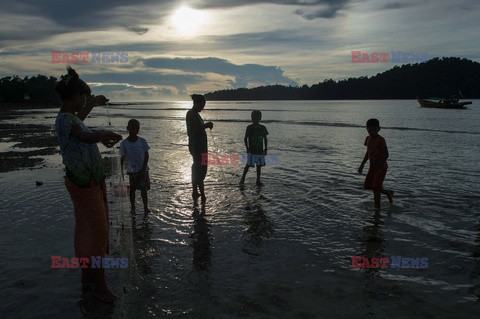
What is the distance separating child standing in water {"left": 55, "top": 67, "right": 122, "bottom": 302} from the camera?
3.56m

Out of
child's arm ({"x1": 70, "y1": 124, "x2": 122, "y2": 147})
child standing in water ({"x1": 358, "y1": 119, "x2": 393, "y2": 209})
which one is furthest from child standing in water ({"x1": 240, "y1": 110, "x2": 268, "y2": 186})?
child's arm ({"x1": 70, "y1": 124, "x2": 122, "y2": 147})

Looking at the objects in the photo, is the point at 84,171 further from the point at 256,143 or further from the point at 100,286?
the point at 256,143

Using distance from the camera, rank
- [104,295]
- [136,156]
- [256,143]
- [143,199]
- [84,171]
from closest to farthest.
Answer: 1. [84,171]
2. [104,295]
3. [136,156]
4. [143,199]
5. [256,143]

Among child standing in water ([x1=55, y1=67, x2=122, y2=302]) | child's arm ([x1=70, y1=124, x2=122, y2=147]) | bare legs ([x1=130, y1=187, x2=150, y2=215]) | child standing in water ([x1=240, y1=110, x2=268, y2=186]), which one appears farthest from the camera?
child standing in water ([x1=240, y1=110, x2=268, y2=186])

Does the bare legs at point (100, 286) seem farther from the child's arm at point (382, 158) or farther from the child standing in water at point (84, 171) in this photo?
the child's arm at point (382, 158)

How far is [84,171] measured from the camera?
12.0 feet

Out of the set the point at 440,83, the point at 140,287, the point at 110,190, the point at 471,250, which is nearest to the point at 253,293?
the point at 140,287

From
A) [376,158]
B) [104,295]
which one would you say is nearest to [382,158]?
[376,158]

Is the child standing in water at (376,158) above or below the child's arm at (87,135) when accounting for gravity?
below

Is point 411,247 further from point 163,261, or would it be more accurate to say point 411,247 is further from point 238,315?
point 163,261

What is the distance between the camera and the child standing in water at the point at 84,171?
356 centimetres

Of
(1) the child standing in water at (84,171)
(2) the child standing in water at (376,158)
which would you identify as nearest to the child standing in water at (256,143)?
(2) the child standing in water at (376,158)

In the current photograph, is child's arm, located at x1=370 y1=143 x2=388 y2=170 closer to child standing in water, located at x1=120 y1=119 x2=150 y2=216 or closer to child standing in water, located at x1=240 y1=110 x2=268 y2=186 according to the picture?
child standing in water, located at x1=240 y1=110 x2=268 y2=186

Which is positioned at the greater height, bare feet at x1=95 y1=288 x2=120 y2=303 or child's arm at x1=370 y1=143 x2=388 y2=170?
child's arm at x1=370 y1=143 x2=388 y2=170
